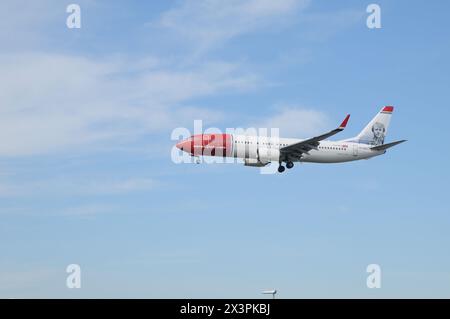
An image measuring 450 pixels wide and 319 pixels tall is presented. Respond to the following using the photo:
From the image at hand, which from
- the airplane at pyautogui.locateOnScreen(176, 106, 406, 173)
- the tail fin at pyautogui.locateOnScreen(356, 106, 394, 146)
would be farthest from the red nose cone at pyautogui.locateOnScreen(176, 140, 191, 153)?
the tail fin at pyautogui.locateOnScreen(356, 106, 394, 146)

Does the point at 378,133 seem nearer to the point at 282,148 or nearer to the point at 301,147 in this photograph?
the point at 301,147

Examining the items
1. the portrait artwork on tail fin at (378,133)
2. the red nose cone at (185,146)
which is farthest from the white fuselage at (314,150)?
the red nose cone at (185,146)

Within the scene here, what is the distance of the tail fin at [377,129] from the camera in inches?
4678

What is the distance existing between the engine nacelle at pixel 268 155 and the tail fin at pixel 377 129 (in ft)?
63.1

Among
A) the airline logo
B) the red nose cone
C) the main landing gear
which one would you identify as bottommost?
the main landing gear

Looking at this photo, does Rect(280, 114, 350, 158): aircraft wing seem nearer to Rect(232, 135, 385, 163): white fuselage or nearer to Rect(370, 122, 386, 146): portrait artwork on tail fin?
Rect(232, 135, 385, 163): white fuselage

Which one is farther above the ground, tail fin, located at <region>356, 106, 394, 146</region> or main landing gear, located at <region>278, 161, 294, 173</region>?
tail fin, located at <region>356, 106, 394, 146</region>

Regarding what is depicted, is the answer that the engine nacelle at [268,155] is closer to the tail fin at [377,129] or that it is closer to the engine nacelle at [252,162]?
the engine nacelle at [252,162]

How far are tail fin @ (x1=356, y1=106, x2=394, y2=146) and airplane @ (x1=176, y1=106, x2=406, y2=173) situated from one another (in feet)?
1.04

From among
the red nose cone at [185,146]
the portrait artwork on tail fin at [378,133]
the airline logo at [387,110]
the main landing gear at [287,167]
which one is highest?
the airline logo at [387,110]

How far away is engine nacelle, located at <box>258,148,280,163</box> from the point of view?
10400 centimetres
